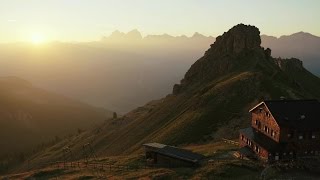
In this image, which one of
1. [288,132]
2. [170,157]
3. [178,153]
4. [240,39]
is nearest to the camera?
[288,132]

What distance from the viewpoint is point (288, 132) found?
7419cm

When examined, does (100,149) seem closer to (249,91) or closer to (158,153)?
(249,91)

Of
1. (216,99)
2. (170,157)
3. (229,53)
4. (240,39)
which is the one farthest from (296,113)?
(229,53)

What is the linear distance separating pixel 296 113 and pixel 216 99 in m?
63.1

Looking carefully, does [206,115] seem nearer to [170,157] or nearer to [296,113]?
[170,157]

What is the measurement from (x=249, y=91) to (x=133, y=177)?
7429 centimetres

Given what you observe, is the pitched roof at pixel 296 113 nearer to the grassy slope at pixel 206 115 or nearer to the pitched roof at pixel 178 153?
the pitched roof at pixel 178 153

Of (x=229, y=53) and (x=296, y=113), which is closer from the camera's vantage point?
(x=296, y=113)

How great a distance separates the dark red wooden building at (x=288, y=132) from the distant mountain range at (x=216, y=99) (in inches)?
1310

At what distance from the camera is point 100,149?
152375 mm

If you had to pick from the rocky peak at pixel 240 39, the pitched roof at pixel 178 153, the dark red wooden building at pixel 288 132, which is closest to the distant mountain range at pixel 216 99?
the rocky peak at pixel 240 39

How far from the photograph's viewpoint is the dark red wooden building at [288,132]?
243ft

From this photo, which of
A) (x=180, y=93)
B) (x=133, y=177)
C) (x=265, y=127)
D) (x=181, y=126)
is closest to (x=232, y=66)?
(x=180, y=93)

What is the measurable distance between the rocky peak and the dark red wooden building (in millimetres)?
109195
